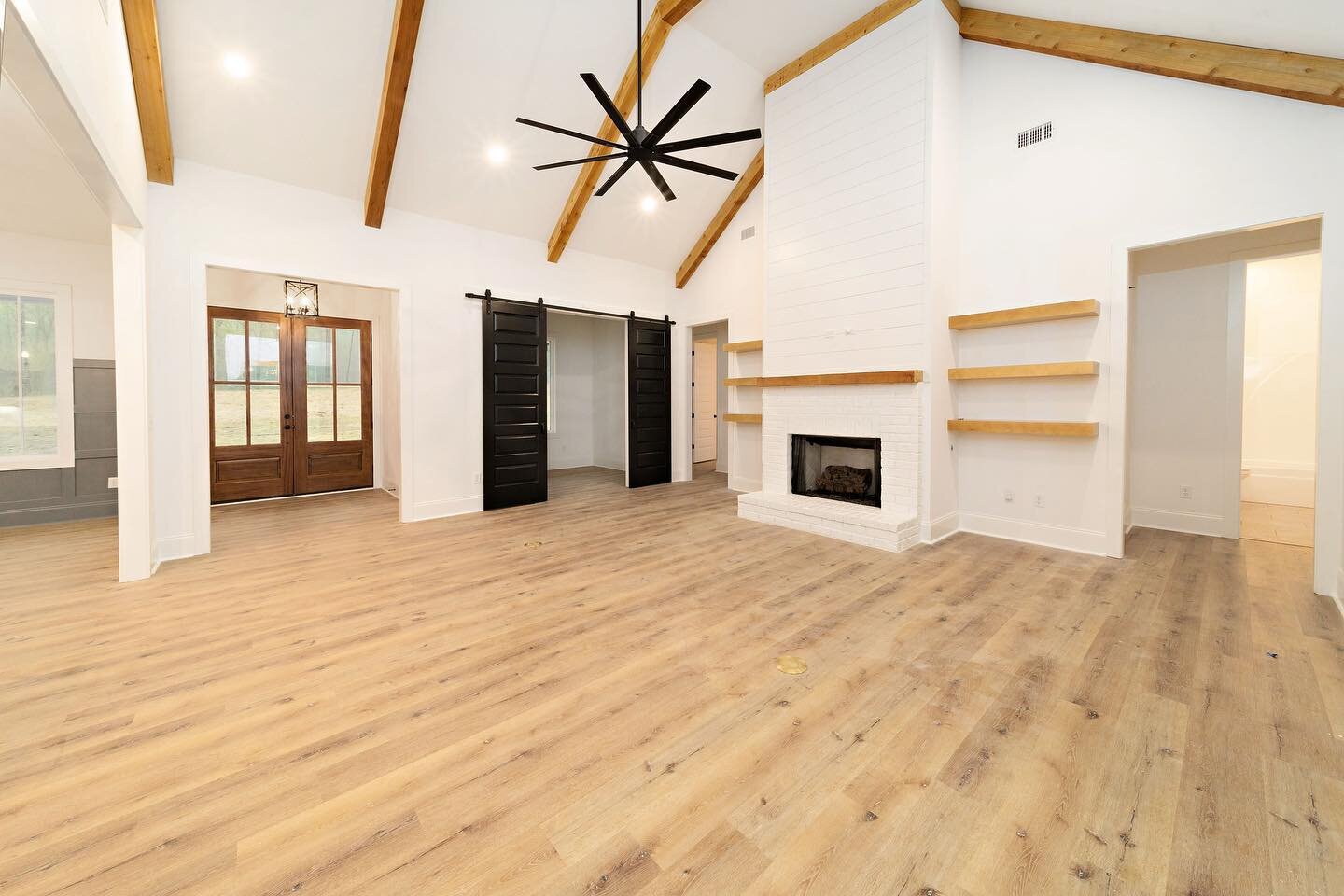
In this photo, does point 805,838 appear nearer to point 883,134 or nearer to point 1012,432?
point 1012,432

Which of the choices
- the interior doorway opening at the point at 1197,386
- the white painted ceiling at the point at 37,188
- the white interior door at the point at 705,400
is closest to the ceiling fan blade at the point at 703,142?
the interior doorway opening at the point at 1197,386

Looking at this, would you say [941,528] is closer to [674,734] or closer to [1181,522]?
[1181,522]

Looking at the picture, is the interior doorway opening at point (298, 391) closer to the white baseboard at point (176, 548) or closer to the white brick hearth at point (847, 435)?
the white baseboard at point (176, 548)

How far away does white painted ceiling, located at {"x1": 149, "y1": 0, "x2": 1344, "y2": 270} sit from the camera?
3455 mm

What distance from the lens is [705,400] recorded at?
31.3 feet

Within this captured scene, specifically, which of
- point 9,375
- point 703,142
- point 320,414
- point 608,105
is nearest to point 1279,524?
point 703,142

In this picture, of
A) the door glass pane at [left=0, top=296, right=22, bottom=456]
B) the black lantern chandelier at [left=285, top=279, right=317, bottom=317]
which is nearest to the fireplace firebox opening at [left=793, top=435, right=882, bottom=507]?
the black lantern chandelier at [left=285, top=279, right=317, bottom=317]

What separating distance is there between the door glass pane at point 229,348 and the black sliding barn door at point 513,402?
311 centimetres

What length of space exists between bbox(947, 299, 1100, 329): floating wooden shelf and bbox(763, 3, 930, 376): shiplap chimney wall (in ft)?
1.59

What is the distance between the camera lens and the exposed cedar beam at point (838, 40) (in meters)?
4.28

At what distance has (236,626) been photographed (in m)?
2.77

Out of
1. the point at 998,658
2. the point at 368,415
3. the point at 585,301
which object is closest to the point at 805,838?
the point at 998,658

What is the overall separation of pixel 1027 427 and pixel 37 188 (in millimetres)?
8080

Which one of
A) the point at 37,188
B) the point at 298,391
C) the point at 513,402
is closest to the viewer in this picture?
the point at 37,188
